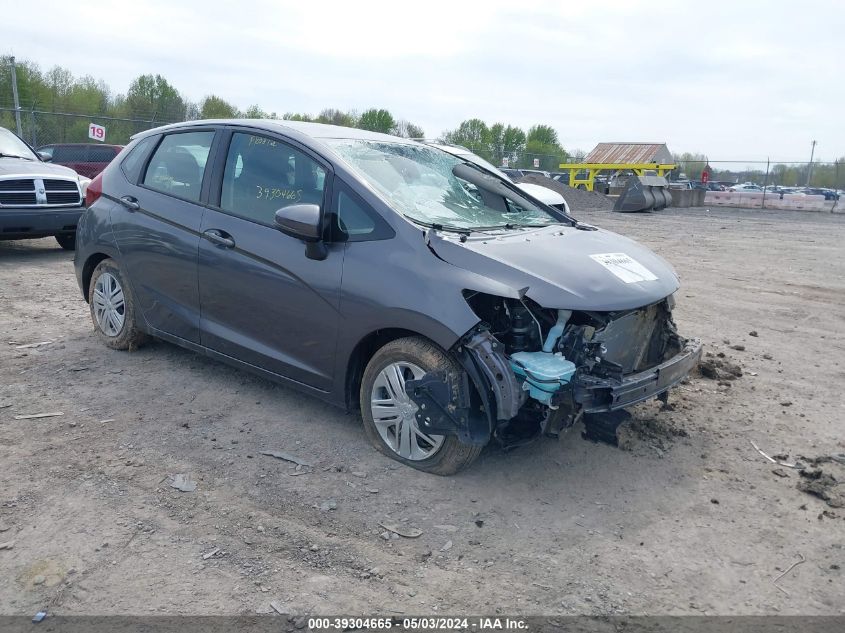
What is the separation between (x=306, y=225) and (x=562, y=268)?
1.42 metres

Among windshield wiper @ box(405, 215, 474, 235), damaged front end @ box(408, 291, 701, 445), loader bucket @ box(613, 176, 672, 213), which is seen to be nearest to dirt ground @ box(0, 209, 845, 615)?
damaged front end @ box(408, 291, 701, 445)

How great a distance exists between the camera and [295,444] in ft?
14.0

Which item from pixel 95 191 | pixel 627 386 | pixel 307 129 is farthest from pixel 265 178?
pixel 627 386

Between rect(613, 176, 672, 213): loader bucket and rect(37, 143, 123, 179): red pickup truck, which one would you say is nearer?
rect(37, 143, 123, 179): red pickup truck

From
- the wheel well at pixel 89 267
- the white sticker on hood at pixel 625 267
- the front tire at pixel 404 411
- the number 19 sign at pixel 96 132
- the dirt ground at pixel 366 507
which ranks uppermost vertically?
the number 19 sign at pixel 96 132

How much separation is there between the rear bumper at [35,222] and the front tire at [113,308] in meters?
4.66

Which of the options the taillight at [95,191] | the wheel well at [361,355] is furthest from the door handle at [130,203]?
the wheel well at [361,355]

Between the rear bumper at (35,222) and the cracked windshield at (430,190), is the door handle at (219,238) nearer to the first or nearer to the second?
the cracked windshield at (430,190)

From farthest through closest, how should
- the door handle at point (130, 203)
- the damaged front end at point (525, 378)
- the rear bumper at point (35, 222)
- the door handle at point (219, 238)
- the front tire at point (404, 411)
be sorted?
the rear bumper at point (35, 222)
the door handle at point (130, 203)
the door handle at point (219, 238)
the front tire at point (404, 411)
the damaged front end at point (525, 378)

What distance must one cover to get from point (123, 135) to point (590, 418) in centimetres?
2772

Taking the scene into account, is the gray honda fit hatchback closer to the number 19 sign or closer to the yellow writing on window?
the yellow writing on window

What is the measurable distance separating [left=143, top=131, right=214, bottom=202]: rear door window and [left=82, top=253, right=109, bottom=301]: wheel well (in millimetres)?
829

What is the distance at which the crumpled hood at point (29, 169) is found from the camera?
9.85 meters

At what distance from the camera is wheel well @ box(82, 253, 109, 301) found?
5.81m
